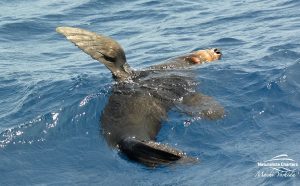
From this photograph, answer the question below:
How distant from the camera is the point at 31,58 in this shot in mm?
13680

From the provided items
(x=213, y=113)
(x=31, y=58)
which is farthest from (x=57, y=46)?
(x=213, y=113)

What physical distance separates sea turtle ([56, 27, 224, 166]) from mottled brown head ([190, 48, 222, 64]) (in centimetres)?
80

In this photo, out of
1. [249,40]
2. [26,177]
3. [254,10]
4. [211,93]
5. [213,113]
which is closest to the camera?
[26,177]

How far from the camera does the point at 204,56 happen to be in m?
11.2

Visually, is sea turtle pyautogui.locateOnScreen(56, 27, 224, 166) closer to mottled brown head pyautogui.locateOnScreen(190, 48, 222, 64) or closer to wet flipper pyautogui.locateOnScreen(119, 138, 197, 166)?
wet flipper pyautogui.locateOnScreen(119, 138, 197, 166)

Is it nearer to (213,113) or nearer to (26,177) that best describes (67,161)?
→ (26,177)

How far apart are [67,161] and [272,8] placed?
32.8 feet

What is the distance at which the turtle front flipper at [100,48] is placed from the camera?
880 centimetres

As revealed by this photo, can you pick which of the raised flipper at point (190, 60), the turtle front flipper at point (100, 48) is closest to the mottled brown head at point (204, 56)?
the raised flipper at point (190, 60)

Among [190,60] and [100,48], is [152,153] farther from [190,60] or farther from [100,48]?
[190,60]

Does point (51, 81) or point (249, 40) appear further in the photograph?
point (249, 40)

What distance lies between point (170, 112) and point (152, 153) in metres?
2.11

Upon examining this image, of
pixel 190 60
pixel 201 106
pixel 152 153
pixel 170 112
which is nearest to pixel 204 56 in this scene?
pixel 190 60

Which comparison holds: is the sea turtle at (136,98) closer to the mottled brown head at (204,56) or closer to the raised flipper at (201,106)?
the raised flipper at (201,106)
